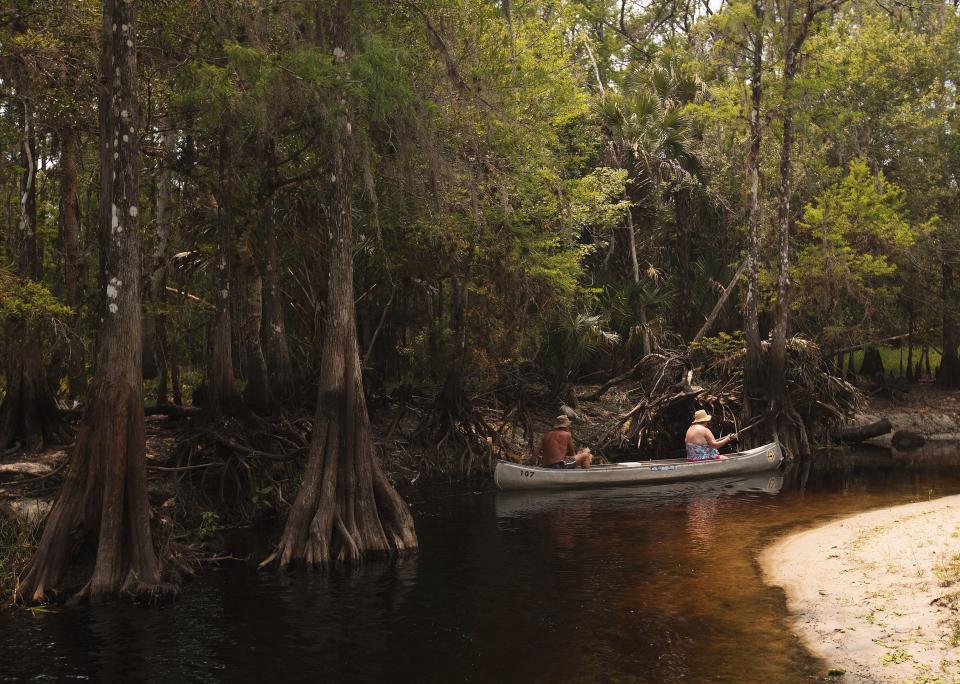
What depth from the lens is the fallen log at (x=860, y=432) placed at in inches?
1124

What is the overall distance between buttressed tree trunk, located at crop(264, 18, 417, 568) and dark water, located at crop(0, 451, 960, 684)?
415 mm

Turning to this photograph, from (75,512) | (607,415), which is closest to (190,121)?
(75,512)

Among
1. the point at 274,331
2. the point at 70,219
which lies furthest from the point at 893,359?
the point at 70,219

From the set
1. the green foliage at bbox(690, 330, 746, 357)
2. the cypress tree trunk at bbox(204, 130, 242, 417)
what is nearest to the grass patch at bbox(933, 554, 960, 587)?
the cypress tree trunk at bbox(204, 130, 242, 417)

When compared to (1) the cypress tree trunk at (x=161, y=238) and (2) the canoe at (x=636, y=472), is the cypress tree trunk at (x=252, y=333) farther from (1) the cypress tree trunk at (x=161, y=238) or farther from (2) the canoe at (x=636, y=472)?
(2) the canoe at (x=636, y=472)

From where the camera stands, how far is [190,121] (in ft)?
58.4

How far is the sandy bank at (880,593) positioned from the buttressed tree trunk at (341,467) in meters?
5.50

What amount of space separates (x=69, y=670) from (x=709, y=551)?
354 inches

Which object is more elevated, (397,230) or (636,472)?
(397,230)

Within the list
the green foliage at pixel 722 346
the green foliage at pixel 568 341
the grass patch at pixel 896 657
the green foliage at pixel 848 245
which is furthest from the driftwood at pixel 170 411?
the green foliage at pixel 848 245

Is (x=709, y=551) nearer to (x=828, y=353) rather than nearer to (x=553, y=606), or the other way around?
(x=553, y=606)

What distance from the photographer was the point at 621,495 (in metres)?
20.5

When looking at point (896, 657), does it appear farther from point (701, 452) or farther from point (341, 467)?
point (701, 452)

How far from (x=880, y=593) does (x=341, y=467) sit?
7.27m
